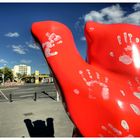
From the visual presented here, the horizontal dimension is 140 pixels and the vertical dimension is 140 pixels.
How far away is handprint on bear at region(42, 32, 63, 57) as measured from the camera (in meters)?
2.36

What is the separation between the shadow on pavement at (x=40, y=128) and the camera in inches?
304

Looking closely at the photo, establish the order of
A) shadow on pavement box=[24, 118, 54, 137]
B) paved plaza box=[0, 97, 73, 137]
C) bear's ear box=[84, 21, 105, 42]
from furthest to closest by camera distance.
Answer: paved plaza box=[0, 97, 73, 137] → shadow on pavement box=[24, 118, 54, 137] → bear's ear box=[84, 21, 105, 42]

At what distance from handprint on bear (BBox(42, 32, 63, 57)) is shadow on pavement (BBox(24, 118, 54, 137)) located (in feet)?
18.3

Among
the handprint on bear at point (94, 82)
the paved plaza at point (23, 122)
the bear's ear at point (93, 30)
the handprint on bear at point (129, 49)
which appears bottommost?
the paved plaza at point (23, 122)

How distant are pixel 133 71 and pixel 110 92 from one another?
14.7 inches

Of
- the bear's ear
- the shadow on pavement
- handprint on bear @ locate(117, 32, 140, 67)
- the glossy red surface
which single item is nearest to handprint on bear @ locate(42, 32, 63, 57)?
the glossy red surface

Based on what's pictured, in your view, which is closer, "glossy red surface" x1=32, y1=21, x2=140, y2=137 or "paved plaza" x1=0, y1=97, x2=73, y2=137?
"glossy red surface" x1=32, y1=21, x2=140, y2=137

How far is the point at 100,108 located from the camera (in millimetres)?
2090

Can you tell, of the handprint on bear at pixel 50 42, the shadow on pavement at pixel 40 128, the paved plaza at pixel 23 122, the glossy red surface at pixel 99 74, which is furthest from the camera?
the paved plaza at pixel 23 122

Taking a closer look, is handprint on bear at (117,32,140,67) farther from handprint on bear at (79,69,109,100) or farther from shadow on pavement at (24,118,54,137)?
shadow on pavement at (24,118,54,137)

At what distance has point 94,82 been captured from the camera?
224cm

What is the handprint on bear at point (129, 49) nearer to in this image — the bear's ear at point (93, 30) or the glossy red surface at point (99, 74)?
the glossy red surface at point (99, 74)

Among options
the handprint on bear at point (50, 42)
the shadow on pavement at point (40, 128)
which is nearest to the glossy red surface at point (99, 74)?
the handprint on bear at point (50, 42)

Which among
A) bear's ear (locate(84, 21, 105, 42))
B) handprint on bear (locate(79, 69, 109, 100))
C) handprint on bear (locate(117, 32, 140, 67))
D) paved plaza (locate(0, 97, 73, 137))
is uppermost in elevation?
bear's ear (locate(84, 21, 105, 42))
